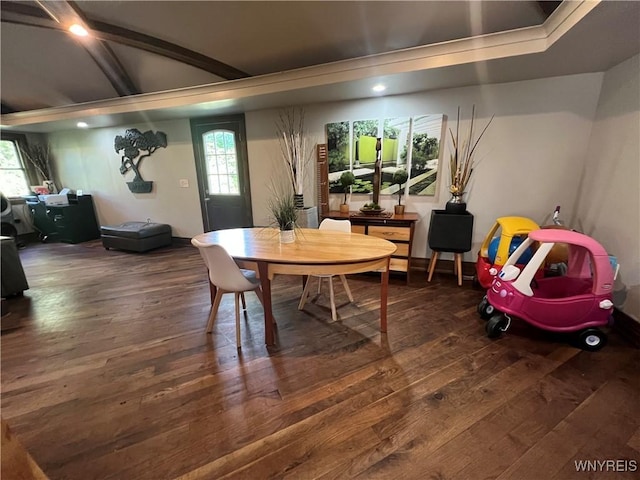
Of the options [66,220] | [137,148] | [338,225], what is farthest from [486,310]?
[66,220]

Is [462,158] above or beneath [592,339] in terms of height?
above

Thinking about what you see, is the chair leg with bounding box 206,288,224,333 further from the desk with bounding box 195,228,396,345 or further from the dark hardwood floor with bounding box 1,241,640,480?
the desk with bounding box 195,228,396,345

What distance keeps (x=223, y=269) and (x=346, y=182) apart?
2.07 m

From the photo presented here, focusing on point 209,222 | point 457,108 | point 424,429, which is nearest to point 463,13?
point 457,108

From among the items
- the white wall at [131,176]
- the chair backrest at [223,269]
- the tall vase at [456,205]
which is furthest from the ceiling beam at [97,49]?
the tall vase at [456,205]

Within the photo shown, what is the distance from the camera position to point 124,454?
133 cm

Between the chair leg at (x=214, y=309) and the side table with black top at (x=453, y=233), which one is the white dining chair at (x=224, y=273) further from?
the side table with black top at (x=453, y=233)

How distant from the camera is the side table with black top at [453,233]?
118 inches

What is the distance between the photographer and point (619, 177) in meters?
2.35

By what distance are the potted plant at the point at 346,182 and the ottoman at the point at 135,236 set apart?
3412 millimetres

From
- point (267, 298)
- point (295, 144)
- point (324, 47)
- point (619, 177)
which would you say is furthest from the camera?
point (295, 144)

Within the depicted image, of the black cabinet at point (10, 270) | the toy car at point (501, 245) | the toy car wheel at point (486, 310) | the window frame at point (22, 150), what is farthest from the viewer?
the window frame at point (22, 150)

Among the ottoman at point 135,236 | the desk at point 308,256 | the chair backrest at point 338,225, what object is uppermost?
the chair backrest at point 338,225

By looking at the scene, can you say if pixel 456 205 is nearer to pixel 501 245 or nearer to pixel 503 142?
pixel 501 245
